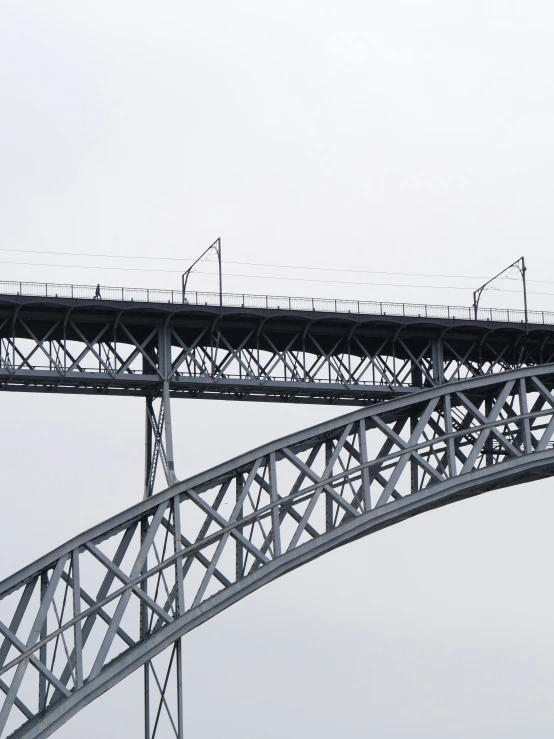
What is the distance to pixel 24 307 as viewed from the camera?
55.9 metres

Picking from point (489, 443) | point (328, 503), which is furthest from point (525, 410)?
point (489, 443)

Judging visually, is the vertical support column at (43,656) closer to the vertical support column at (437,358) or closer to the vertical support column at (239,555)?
the vertical support column at (239,555)

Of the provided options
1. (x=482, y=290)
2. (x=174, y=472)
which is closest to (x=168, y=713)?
(x=174, y=472)

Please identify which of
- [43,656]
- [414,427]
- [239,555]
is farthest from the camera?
[414,427]

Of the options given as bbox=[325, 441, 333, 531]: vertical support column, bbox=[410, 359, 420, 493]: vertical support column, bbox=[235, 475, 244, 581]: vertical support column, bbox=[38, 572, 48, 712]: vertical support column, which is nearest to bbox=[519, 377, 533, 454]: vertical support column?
bbox=[410, 359, 420, 493]: vertical support column

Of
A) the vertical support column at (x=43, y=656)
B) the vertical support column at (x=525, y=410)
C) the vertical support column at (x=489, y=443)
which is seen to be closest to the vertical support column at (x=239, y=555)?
the vertical support column at (x=43, y=656)

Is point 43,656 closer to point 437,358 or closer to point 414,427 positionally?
point 414,427

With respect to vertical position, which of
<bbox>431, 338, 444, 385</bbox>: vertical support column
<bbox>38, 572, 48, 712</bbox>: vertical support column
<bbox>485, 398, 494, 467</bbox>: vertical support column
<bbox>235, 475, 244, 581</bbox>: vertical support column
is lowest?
<bbox>38, 572, 48, 712</bbox>: vertical support column

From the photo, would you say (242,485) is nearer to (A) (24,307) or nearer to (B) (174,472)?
(B) (174,472)

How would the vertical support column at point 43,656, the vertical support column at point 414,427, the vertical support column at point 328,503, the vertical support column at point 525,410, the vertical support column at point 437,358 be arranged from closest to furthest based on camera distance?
the vertical support column at point 43,656 < the vertical support column at point 328,503 < the vertical support column at point 525,410 < the vertical support column at point 414,427 < the vertical support column at point 437,358

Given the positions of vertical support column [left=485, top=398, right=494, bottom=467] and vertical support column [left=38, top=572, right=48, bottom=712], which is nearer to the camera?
vertical support column [left=38, top=572, right=48, bottom=712]


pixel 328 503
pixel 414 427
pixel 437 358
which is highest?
pixel 437 358

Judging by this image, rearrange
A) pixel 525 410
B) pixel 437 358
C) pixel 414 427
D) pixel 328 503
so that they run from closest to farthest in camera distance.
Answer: pixel 328 503, pixel 525 410, pixel 414 427, pixel 437 358

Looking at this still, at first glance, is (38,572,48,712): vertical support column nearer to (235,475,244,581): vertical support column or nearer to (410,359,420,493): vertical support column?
(235,475,244,581): vertical support column
